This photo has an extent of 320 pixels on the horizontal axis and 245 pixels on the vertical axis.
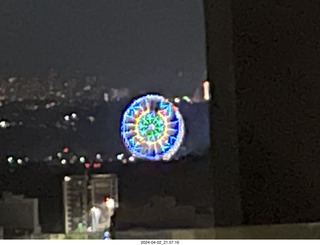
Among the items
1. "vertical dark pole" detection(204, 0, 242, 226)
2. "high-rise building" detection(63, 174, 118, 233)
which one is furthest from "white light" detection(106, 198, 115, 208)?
"vertical dark pole" detection(204, 0, 242, 226)

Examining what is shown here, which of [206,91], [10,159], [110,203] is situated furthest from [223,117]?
[10,159]

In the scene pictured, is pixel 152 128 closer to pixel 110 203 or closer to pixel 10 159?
pixel 110 203

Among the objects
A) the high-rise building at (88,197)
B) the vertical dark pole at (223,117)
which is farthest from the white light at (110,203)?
the vertical dark pole at (223,117)

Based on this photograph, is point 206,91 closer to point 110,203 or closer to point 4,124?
point 110,203

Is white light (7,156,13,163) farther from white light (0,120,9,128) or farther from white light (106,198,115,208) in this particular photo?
white light (106,198,115,208)

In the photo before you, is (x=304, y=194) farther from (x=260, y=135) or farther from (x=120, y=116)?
(x=120, y=116)

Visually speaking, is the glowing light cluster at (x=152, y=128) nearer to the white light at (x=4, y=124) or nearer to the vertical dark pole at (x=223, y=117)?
the vertical dark pole at (x=223, y=117)

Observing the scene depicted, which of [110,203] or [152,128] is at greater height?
[152,128]
